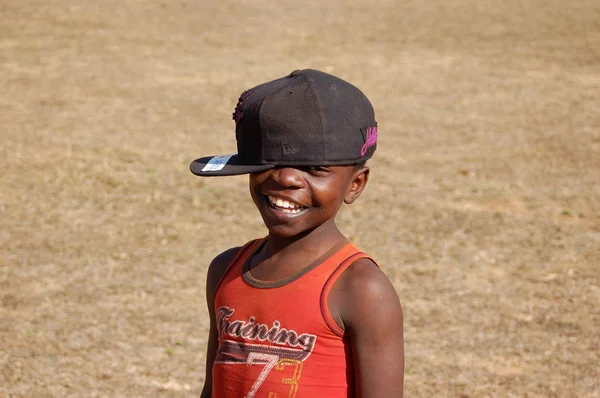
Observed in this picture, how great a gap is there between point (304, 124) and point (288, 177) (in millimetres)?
146

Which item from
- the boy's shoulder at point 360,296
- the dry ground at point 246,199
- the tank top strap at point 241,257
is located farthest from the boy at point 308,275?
the dry ground at point 246,199

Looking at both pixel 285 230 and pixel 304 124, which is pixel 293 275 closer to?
pixel 285 230

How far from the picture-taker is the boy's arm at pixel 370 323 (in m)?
2.11

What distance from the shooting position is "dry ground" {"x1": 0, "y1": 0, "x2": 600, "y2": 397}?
509cm

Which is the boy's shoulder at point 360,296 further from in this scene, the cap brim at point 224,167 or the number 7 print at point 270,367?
the cap brim at point 224,167

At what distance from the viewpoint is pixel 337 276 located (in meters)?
2.18

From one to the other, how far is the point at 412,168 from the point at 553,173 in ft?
4.46

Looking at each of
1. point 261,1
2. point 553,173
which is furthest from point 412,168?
point 261,1

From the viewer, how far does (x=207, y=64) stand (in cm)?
1230

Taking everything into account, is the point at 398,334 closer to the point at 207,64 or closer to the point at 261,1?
the point at 207,64

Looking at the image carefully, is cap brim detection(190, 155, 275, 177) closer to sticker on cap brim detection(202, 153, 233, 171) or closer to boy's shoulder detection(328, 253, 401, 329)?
sticker on cap brim detection(202, 153, 233, 171)

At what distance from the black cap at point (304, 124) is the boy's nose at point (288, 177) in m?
0.02

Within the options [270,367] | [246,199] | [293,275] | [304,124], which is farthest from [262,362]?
[246,199]

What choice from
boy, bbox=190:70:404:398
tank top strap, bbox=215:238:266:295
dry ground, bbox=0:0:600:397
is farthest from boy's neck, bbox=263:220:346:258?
dry ground, bbox=0:0:600:397
